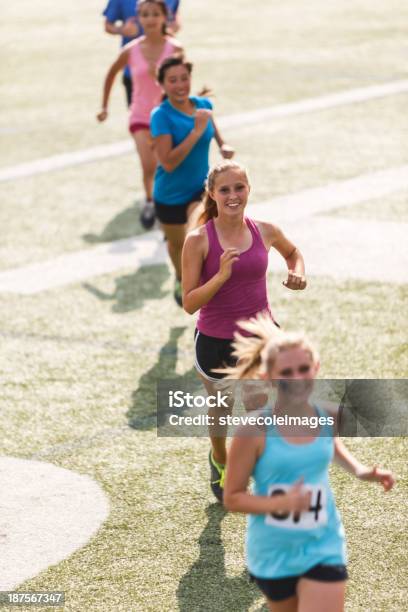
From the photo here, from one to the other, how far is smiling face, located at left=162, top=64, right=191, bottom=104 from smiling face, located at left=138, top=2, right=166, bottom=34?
9.27 feet

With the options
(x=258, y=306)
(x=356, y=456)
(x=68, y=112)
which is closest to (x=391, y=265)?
(x=356, y=456)

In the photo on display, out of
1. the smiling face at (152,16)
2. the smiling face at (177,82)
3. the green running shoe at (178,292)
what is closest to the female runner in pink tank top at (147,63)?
the smiling face at (152,16)

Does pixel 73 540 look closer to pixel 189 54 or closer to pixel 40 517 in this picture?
pixel 40 517

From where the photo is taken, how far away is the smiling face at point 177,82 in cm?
836

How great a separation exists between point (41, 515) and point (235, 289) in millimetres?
1730

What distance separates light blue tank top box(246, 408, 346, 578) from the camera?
417 centimetres

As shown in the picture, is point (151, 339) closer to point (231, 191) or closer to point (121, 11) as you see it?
point (231, 191)

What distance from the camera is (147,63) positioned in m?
11.2

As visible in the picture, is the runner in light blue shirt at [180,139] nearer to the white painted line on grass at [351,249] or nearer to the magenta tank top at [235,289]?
the white painted line on grass at [351,249]

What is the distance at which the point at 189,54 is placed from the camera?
22781mm

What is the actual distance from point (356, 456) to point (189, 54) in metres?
17.1

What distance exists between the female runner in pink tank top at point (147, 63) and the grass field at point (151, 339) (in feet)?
3.36

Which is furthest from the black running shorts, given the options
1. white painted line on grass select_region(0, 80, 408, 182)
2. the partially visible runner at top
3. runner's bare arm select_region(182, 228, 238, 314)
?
white painted line on grass select_region(0, 80, 408, 182)

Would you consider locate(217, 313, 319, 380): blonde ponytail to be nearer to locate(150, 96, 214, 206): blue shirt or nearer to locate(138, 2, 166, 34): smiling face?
locate(150, 96, 214, 206): blue shirt
